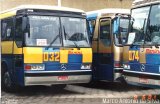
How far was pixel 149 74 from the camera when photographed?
37.4 ft

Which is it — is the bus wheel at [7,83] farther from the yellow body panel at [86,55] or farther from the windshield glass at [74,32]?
the yellow body panel at [86,55]

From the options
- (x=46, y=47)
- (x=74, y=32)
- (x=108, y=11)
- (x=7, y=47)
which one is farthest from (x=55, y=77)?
(x=108, y=11)

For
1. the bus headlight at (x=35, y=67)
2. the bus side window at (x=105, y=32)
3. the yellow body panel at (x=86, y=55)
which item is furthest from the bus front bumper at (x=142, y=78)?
A: the bus headlight at (x=35, y=67)

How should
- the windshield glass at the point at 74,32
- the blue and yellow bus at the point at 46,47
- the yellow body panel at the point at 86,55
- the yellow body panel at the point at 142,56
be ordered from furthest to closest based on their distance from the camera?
the yellow body panel at the point at 86,55 < the windshield glass at the point at 74,32 < the blue and yellow bus at the point at 46,47 < the yellow body panel at the point at 142,56

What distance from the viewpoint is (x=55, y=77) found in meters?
12.8

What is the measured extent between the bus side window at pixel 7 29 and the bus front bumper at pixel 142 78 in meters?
3.86

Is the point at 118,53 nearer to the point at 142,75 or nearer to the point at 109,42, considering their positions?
the point at 109,42

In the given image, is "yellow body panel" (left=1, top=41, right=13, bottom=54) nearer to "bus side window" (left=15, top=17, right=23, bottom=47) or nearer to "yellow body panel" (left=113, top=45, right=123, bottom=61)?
"bus side window" (left=15, top=17, right=23, bottom=47)

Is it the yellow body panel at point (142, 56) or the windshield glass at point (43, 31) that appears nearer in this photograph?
the yellow body panel at point (142, 56)

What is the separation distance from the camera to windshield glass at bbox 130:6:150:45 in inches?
476

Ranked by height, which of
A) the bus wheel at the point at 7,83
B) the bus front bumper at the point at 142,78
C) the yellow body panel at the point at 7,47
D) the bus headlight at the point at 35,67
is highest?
the yellow body panel at the point at 7,47

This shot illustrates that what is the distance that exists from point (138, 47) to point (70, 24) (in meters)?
2.44

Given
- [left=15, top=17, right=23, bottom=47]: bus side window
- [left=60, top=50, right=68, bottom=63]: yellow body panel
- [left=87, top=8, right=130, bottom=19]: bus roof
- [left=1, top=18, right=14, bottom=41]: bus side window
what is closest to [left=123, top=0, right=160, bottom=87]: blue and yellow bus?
[left=60, top=50, right=68, bottom=63]: yellow body panel

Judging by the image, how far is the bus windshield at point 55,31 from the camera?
12703 millimetres
